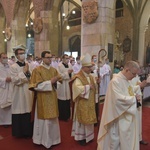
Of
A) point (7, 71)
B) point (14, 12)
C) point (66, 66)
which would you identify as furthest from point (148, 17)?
point (7, 71)

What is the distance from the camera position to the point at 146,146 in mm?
3814

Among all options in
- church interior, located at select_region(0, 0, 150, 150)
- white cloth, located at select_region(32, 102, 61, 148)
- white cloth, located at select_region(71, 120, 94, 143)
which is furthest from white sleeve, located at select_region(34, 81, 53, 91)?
church interior, located at select_region(0, 0, 150, 150)

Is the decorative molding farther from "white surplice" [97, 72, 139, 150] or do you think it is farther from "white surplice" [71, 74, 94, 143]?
"white surplice" [97, 72, 139, 150]

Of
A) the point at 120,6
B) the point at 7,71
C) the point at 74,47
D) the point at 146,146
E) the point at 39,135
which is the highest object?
the point at 120,6

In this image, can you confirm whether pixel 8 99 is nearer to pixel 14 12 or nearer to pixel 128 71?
pixel 128 71

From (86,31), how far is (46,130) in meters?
5.84

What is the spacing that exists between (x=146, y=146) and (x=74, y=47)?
1915cm

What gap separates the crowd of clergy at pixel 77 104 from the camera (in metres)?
2.73

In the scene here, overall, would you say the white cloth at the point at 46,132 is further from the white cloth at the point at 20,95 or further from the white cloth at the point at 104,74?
the white cloth at the point at 104,74

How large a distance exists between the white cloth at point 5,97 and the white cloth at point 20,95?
78 cm

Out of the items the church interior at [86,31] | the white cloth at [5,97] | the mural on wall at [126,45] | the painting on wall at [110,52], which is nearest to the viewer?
the white cloth at [5,97]

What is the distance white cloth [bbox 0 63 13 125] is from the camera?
15.9 feet

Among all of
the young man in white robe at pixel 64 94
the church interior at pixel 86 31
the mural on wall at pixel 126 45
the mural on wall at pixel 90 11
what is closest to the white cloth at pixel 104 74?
the church interior at pixel 86 31

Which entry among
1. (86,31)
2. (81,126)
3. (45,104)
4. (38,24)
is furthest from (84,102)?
(38,24)
